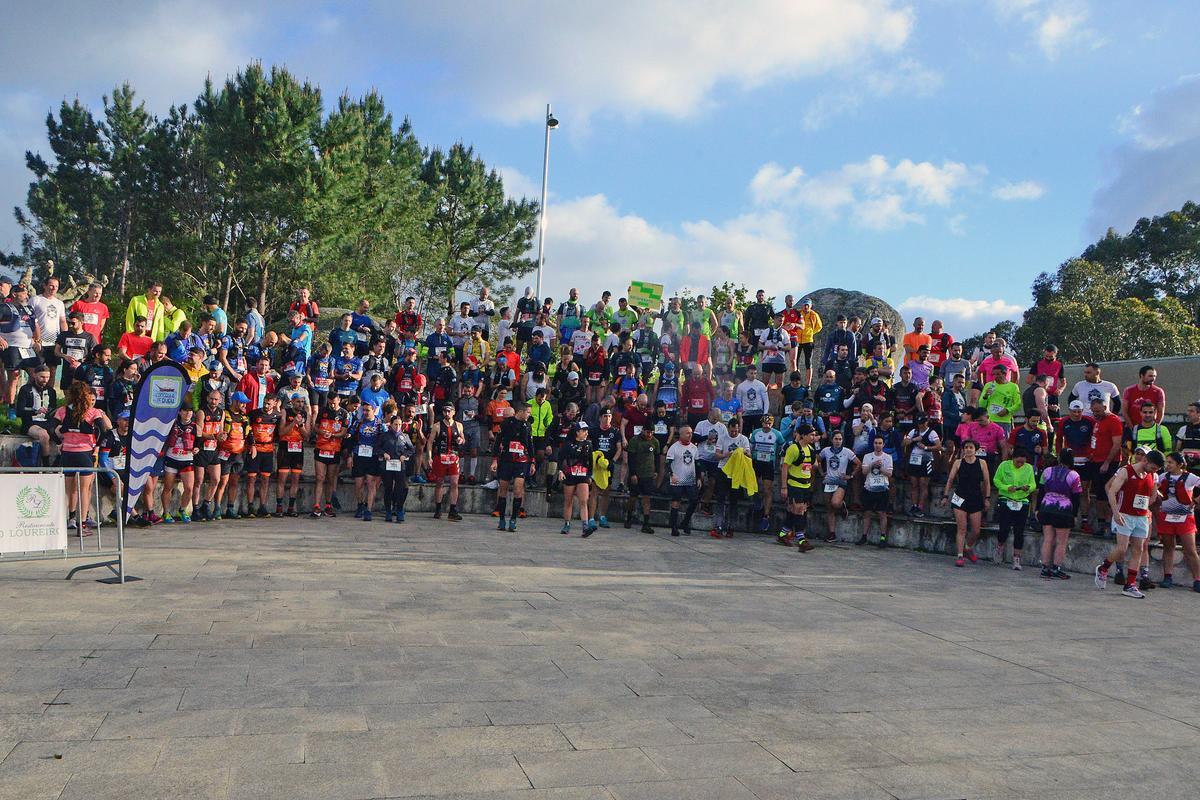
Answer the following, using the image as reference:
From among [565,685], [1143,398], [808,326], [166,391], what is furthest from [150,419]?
[1143,398]

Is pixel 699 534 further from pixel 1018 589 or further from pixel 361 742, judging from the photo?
pixel 361 742

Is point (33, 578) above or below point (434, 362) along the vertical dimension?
below

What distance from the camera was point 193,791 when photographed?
3.51 m

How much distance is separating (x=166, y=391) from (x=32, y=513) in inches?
145

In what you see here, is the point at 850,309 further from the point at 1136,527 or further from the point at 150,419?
the point at 150,419

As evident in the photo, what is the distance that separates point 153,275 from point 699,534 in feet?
88.9

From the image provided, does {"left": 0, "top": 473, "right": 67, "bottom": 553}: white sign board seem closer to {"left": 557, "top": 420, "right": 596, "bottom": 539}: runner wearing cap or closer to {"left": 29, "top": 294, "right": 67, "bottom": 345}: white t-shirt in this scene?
{"left": 29, "top": 294, "right": 67, "bottom": 345}: white t-shirt

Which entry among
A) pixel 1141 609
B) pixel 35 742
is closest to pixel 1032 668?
pixel 1141 609

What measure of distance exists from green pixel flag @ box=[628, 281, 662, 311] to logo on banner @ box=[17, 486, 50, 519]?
12.8 m

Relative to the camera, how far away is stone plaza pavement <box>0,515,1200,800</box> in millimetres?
3871

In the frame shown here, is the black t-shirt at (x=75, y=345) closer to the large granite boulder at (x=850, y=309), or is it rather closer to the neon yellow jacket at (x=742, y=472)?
the neon yellow jacket at (x=742, y=472)

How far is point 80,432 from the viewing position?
1056cm

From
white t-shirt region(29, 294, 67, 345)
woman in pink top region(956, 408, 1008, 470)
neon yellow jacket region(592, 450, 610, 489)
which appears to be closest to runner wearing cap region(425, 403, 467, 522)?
neon yellow jacket region(592, 450, 610, 489)

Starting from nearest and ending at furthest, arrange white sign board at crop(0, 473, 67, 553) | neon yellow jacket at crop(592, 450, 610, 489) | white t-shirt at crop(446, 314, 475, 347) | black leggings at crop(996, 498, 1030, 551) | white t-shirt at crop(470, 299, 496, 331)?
white sign board at crop(0, 473, 67, 553), black leggings at crop(996, 498, 1030, 551), neon yellow jacket at crop(592, 450, 610, 489), white t-shirt at crop(446, 314, 475, 347), white t-shirt at crop(470, 299, 496, 331)
